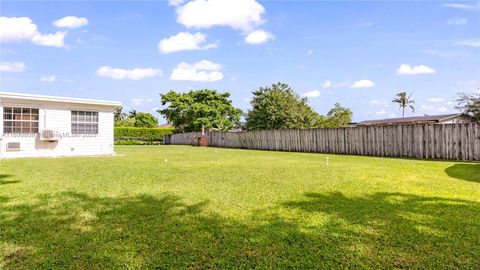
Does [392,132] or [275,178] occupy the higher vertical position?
[392,132]

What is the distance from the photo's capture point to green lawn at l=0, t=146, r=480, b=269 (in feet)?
8.42

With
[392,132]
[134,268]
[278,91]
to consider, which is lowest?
[134,268]

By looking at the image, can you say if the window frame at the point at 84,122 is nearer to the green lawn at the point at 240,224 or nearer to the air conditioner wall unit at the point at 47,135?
the air conditioner wall unit at the point at 47,135

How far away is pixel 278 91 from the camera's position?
32.1 metres

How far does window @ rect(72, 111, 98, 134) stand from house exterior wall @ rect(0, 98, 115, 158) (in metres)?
0.19

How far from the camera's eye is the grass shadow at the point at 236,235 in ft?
8.29

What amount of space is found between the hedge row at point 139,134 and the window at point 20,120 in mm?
21846

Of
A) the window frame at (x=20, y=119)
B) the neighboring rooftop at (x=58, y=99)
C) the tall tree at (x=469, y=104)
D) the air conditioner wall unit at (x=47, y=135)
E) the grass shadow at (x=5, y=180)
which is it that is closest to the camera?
the grass shadow at (x=5, y=180)

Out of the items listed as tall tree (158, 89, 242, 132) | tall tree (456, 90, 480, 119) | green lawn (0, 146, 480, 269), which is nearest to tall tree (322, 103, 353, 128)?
tall tree (158, 89, 242, 132)

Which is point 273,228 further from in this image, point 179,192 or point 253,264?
point 179,192

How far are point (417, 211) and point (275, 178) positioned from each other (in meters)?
3.29

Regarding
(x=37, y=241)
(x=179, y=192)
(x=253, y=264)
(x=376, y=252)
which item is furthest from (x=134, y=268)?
(x=179, y=192)

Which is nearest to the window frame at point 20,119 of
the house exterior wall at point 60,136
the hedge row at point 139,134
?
the house exterior wall at point 60,136

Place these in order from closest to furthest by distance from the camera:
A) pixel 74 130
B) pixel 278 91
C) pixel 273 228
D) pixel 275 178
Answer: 1. pixel 273 228
2. pixel 275 178
3. pixel 74 130
4. pixel 278 91
